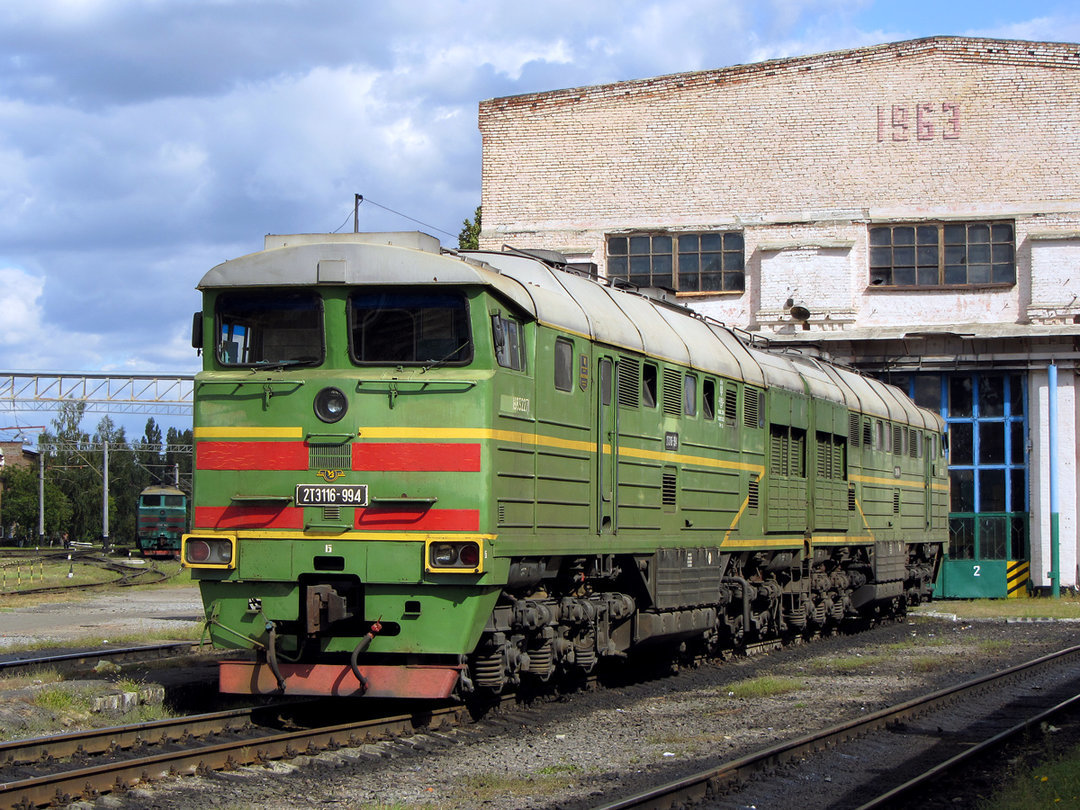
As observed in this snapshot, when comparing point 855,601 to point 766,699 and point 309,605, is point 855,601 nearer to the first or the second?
point 766,699

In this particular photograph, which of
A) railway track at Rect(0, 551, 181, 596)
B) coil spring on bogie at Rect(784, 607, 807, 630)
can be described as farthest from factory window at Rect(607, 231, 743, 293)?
railway track at Rect(0, 551, 181, 596)

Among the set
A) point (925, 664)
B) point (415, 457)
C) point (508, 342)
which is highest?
point (508, 342)

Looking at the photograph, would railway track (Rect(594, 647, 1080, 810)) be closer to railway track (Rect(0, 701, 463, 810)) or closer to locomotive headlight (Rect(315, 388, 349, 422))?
railway track (Rect(0, 701, 463, 810))

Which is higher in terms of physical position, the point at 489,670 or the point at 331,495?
the point at 331,495

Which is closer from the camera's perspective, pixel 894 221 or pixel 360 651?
pixel 360 651

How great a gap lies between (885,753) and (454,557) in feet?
12.8

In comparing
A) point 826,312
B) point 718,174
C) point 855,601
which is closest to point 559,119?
point 718,174

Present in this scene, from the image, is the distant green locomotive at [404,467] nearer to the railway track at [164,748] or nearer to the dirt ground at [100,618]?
the railway track at [164,748]

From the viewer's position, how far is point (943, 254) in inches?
1187

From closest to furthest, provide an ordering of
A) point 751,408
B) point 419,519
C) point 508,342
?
point 419,519, point 508,342, point 751,408

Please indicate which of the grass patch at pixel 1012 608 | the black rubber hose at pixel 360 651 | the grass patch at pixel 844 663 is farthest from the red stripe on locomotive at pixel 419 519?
the grass patch at pixel 1012 608

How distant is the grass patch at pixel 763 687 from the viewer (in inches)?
526

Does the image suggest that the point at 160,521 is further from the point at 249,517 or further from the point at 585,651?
the point at 249,517

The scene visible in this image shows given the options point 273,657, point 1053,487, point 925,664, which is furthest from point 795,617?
point 1053,487
